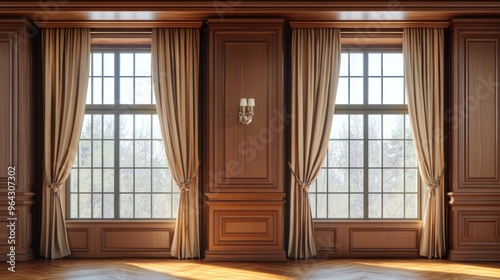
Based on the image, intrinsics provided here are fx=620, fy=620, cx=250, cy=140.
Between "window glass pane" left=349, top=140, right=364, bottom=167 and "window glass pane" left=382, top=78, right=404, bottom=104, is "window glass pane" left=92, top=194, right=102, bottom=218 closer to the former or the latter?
"window glass pane" left=349, top=140, right=364, bottom=167

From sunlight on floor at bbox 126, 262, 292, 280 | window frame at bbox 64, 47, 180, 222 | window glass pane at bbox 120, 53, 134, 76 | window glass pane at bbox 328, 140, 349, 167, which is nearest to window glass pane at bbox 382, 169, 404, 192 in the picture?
window glass pane at bbox 328, 140, 349, 167

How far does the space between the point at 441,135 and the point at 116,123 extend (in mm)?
4292

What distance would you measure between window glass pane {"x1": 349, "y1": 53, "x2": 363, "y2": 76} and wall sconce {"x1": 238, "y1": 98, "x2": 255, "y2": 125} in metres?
1.54

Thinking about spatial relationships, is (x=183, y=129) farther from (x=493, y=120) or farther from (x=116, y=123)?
(x=493, y=120)

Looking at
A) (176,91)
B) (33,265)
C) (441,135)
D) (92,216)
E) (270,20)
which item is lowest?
(33,265)

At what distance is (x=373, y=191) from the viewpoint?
830cm

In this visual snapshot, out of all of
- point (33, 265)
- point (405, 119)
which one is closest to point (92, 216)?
point (33, 265)

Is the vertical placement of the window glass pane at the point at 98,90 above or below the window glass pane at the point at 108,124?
above

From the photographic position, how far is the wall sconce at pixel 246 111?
771 centimetres

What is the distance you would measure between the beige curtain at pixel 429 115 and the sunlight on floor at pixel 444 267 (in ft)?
1.60

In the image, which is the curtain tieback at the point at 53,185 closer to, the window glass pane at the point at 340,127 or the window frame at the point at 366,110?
the window frame at the point at 366,110

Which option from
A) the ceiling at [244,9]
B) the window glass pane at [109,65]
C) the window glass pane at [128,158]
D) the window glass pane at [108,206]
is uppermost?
the ceiling at [244,9]

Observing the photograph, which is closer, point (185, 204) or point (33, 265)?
point (33, 265)

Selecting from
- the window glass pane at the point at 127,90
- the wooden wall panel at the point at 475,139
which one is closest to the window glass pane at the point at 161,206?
the window glass pane at the point at 127,90
